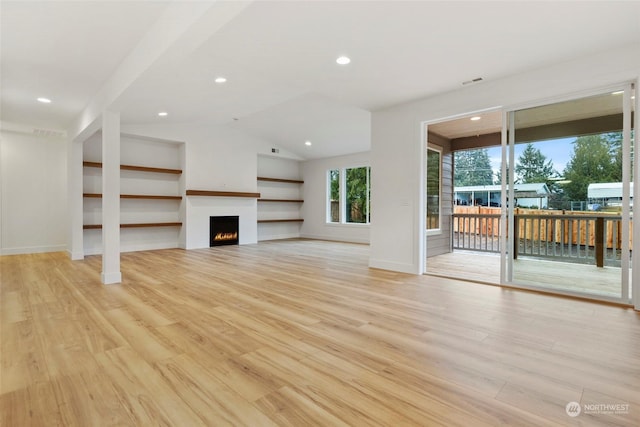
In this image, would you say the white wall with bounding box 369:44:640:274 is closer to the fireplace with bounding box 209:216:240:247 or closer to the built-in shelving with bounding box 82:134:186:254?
the fireplace with bounding box 209:216:240:247

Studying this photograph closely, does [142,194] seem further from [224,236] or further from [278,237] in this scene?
[278,237]

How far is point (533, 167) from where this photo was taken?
3639 mm

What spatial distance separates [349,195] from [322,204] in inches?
35.5

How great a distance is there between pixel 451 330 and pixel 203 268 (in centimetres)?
371

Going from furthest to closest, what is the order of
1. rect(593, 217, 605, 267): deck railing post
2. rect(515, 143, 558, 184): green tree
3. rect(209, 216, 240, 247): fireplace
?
rect(209, 216, 240, 247): fireplace → rect(515, 143, 558, 184): green tree → rect(593, 217, 605, 267): deck railing post

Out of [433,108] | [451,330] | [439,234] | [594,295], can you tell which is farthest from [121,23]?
[439,234]

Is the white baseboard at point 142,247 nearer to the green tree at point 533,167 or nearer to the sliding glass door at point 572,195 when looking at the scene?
the sliding glass door at point 572,195

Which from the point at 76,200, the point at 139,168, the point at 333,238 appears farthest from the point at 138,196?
the point at 333,238

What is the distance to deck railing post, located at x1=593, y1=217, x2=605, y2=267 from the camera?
324 cm

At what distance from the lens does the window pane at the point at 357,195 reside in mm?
8602

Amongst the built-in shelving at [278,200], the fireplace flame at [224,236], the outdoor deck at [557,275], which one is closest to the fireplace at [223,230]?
the fireplace flame at [224,236]

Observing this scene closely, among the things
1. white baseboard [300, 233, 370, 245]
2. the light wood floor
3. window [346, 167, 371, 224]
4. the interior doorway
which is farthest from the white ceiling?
white baseboard [300, 233, 370, 245]

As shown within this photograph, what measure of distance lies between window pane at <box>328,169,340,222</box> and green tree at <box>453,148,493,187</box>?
10.6 feet

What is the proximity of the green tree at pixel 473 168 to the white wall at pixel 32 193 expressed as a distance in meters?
8.77
